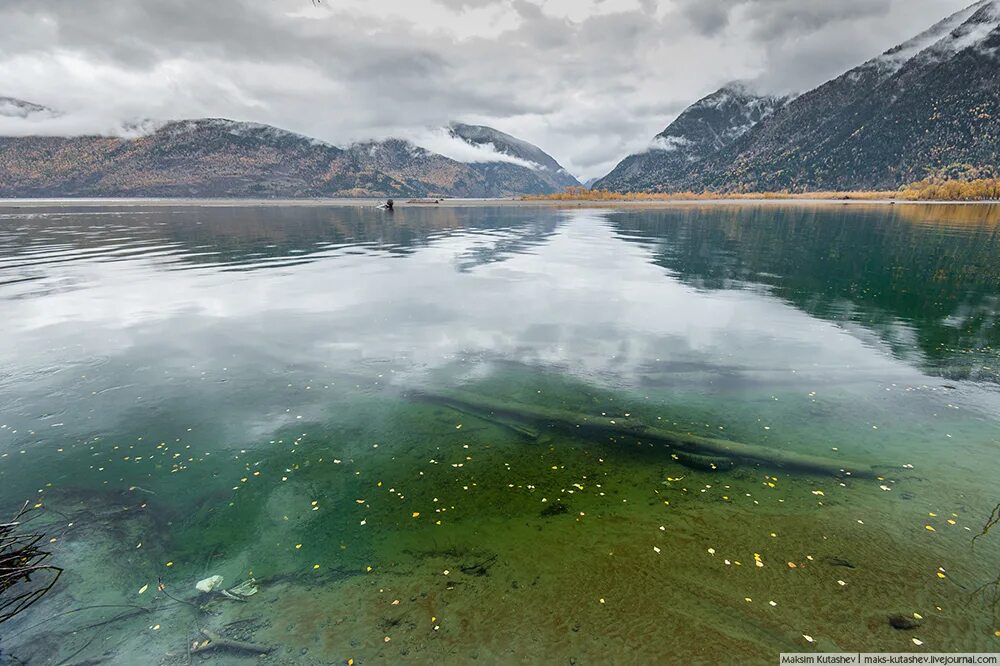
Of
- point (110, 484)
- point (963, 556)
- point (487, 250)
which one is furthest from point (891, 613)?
point (487, 250)

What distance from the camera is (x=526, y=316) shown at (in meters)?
31.8

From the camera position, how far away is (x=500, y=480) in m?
14.2

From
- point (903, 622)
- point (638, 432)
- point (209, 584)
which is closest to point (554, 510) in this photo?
point (638, 432)

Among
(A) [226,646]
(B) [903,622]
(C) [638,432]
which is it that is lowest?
(A) [226,646]

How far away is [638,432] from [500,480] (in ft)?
18.3

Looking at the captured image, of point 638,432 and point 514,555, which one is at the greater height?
point 638,432

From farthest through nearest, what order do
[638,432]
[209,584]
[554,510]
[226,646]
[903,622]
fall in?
[638,432]
[554,510]
[209,584]
[903,622]
[226,646]

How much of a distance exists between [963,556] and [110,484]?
73.5 ft

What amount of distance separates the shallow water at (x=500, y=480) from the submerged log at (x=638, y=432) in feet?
0.59

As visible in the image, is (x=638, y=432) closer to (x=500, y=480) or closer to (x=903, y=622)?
(x=500, y=480)

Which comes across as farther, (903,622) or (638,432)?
(638,432)

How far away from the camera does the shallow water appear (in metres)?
9.47

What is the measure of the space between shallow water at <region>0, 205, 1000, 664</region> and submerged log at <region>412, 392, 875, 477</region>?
18 centimetres

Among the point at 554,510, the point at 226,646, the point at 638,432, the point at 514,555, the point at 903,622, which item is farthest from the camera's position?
the point at 638,432
